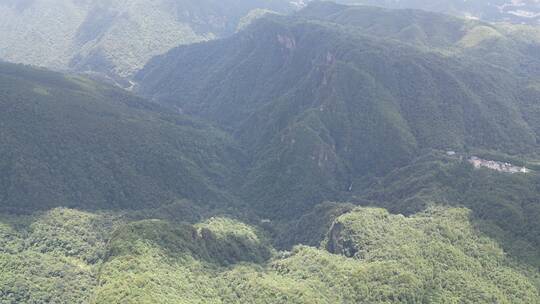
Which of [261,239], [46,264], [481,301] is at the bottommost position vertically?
[261,239]

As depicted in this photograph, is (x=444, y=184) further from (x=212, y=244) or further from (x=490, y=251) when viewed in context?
(x=212, y=244)

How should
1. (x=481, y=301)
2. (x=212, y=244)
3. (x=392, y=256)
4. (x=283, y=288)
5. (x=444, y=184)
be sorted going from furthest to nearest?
(x=444, y=184)
(x=212, y=244)
(x=392, y=256)
(x=283, y=288)
(x=481, y=301)

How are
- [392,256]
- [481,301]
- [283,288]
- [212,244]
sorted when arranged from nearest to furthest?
1. [481,301]
2. [283,288]
3. [392,256]
4. [212,244]

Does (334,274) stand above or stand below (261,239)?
above

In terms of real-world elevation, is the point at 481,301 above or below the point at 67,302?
above

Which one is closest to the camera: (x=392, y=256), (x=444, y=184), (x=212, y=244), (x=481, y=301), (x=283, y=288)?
A: (x=481, y=301)

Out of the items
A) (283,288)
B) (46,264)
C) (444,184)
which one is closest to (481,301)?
(283,288)

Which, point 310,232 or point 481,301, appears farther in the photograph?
point 310,232

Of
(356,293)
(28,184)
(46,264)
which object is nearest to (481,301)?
(356,293)

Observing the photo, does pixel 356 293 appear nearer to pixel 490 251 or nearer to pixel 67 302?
pixel 490 251
